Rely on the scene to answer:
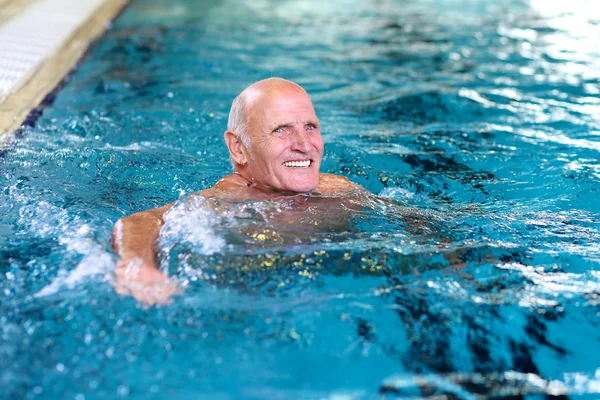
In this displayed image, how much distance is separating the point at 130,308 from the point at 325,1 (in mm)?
11051

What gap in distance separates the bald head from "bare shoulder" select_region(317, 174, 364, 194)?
0.53m

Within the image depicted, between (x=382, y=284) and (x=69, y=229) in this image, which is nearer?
(x=382, y=284)

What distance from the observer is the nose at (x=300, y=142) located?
10.9ft

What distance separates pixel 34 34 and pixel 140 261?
19.8ft

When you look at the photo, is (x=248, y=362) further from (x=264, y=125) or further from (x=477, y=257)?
(x=264, y=125)

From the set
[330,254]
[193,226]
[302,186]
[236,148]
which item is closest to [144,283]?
[193,226]

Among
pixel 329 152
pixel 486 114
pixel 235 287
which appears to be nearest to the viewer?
pixel 235 287

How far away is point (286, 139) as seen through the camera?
337 centimetres

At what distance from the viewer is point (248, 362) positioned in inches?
86.2

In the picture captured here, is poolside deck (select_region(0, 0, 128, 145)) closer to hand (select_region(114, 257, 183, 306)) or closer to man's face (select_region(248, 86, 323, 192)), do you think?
man's face (select_region(248, 86, 323, 192))

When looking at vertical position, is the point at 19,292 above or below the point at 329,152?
above

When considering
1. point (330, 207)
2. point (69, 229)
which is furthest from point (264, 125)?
point (69, 229)

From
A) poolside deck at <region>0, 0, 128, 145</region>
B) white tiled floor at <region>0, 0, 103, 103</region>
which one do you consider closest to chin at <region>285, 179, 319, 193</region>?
poolside deck at <region>0, 0, 128, 145</region>

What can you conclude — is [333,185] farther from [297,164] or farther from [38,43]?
[38,43]
